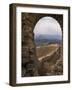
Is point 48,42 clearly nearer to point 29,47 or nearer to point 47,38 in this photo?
point 47,38

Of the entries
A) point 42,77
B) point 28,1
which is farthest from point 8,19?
point 42,77

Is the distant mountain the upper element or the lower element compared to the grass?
upper

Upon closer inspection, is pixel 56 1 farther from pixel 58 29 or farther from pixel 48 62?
pixel 48 62

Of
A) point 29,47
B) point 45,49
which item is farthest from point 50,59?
point 29,47

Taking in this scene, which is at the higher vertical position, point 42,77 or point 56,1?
point 56,1

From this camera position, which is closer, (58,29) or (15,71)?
(15,71)

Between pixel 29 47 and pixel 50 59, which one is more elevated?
pixel 29 47
